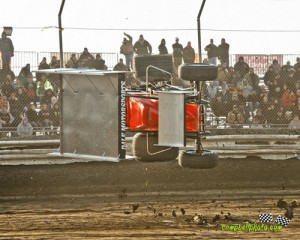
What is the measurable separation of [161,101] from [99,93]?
0.78m

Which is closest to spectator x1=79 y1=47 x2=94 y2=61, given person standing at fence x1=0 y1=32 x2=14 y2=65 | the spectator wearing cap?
person standing at fence x1=0 y1=32 x2=14 y2=65

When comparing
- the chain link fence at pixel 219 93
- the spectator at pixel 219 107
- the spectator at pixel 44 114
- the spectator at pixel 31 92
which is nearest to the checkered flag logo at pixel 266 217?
the chain link fence at pixel 219 93

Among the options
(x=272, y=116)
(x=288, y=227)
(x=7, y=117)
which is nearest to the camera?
(x=288, y=227)

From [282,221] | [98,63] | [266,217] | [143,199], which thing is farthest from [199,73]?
[98,63]

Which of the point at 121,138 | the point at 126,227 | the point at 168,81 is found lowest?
the point at 126,227

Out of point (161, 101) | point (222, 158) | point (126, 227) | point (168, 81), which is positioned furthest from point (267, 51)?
point (126, 227)

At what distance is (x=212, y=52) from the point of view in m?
13.6

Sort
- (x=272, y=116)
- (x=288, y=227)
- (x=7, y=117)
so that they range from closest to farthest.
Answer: (x=288, y=227)
(x=7, y=117)
(x=272, y=116)

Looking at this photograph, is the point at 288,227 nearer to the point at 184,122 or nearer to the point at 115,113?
the point at 184,122

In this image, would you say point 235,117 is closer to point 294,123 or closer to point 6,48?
point 294,123

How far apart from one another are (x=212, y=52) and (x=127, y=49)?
4.70ft

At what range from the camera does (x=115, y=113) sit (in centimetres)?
985

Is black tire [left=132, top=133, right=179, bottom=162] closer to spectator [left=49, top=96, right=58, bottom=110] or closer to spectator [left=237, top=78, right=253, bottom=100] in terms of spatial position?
spectator [left=49, top=96, right=58, bottom=110]

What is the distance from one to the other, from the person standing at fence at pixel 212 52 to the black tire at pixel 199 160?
3267mm
